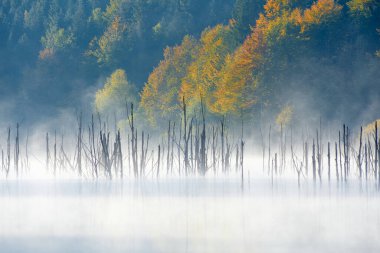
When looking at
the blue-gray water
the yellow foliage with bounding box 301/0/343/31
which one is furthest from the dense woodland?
the blue-gray water

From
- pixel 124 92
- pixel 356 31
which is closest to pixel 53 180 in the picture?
pixel 356 31

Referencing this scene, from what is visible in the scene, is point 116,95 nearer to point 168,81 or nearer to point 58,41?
point 168,81

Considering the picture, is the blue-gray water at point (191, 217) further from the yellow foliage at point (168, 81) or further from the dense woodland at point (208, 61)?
the yellow foliage at point (168, 81)

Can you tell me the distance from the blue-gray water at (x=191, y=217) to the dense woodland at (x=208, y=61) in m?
8.13

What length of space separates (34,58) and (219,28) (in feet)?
125

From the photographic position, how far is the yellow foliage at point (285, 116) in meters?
41.6

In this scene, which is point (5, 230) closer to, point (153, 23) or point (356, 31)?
point (356, 31)

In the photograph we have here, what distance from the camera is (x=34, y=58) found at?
91.2 metres

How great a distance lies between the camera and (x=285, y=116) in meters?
41.9

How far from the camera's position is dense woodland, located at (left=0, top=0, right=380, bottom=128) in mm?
43875

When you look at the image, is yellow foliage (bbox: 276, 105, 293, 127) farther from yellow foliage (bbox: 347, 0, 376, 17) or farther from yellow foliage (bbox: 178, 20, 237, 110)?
yellow foliage (bbox: 178, 20, 237, 110)

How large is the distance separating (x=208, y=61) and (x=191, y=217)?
37.5 meters

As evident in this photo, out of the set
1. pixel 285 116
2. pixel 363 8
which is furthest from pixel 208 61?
pixel 285 116

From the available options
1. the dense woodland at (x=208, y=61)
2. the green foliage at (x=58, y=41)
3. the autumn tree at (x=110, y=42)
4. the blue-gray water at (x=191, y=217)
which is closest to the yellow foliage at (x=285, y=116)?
the dense woodland at (x=208, y=61)
